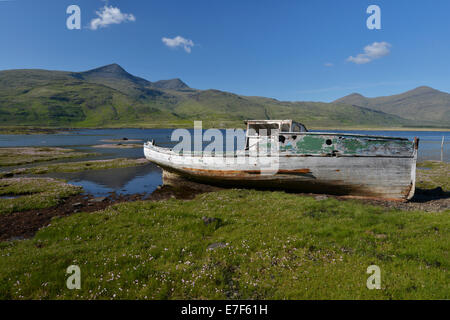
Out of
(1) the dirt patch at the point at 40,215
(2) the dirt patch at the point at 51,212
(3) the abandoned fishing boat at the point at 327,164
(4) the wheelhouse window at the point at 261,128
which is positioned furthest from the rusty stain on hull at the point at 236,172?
(1) the dirt patch at the point at 40,215

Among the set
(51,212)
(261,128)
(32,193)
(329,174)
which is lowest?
(51,212)

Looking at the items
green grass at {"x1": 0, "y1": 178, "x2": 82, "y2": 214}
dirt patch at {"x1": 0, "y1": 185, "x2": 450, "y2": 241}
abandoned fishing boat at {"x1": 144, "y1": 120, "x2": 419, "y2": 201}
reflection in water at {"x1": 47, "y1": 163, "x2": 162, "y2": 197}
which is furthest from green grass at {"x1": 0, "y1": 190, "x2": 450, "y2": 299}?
reflection in water at {"x1": 47, "y1": 163, "x2": 162, "y2": 197}

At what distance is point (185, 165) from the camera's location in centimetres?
2130

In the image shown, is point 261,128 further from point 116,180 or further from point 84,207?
point 116,180

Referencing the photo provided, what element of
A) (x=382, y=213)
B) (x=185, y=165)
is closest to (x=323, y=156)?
(x=382, y=213)

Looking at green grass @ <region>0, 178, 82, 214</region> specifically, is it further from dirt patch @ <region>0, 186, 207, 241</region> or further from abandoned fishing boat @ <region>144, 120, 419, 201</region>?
abandoned fishing boat @ <region>144, 120, 419, 201</region>

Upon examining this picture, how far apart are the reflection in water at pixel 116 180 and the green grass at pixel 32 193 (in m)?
1.98

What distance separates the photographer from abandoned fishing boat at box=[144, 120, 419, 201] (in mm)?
15008

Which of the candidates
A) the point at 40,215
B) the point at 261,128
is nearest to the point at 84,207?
the point at 40,215

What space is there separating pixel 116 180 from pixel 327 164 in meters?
23.6

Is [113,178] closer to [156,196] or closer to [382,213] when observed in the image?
[156,196]

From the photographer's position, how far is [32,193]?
19891mm

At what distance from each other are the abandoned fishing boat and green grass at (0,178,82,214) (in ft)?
44.5
